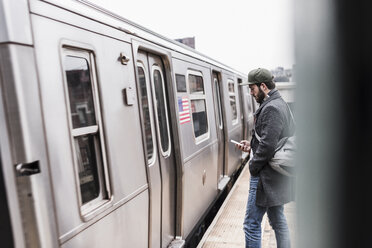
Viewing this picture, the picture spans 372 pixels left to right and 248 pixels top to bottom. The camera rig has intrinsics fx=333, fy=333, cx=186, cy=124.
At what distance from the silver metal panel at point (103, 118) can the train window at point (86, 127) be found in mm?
58

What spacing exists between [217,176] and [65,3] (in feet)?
14.4

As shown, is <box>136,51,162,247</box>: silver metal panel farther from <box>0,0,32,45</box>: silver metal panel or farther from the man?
<box>0,0,32,45</box>: silver metal panel

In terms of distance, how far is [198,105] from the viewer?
4.93 m

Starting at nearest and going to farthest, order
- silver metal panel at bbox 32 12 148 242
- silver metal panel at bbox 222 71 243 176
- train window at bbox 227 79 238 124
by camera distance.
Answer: silver metal panel at bbox 32 12 148 242
silver metal panel at bbox 222 71 243 176
train window at bbox 227 79 238 124

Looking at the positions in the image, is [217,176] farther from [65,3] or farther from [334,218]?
[334,218]

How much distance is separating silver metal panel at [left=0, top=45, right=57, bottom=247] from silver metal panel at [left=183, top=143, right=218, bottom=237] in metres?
2.30

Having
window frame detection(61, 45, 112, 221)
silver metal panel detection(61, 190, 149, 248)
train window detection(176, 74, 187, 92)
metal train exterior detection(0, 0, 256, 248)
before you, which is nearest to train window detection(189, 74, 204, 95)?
train window detection(176, 74, 187, 92)

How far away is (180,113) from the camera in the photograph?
12.8ft

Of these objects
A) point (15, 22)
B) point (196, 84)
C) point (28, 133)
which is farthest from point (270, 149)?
point (196, 84)

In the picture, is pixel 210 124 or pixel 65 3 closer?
pixel 65 3

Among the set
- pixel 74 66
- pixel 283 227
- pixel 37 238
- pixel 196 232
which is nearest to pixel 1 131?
pixel 37 238

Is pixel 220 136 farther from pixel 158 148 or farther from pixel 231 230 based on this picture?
pixel 158 148

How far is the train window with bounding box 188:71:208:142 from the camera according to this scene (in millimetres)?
4605

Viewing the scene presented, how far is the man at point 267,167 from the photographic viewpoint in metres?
2.85
